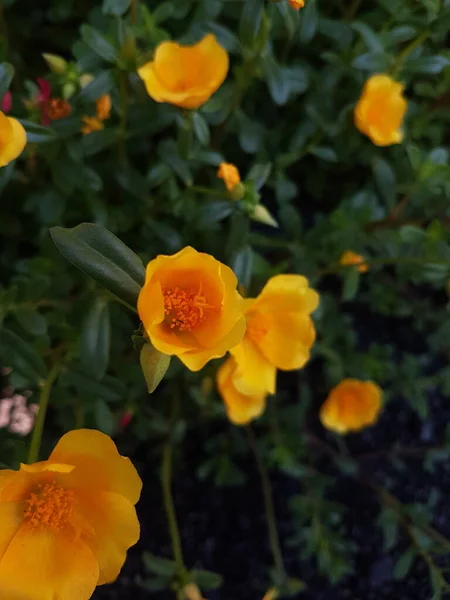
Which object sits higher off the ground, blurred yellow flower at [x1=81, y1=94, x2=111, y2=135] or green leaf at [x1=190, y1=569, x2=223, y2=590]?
blurred yellow flower at [x1=81, y1=94, x2=111, y2=135]

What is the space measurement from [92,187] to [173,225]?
0.19 metres

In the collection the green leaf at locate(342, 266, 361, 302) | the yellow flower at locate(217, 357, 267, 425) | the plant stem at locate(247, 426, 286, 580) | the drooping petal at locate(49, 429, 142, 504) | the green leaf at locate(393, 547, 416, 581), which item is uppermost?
the drooping petal at locate(49, 429, 142, 504)

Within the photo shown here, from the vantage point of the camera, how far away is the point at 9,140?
2.16ft

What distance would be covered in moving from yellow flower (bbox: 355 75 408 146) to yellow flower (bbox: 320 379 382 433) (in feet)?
1.40

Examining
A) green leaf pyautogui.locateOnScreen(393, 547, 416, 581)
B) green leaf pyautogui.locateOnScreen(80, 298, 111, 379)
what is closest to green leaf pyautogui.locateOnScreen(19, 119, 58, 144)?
green leaf pyautogui.locateOnScreen(80, 298, 111, 379)

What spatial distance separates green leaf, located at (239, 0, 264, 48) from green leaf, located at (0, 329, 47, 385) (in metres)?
0.49

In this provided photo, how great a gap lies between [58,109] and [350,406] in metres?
0.71

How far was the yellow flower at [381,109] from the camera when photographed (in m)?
0.98

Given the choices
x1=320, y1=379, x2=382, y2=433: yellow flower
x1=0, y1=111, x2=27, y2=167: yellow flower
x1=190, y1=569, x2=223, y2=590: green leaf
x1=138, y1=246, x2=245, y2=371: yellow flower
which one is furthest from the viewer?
x1=320, y1=379, x2=382, y2=433: yellow flower

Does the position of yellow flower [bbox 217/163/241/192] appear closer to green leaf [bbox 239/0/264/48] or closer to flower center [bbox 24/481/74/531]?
green leaf [bbox 239/0/264/48]

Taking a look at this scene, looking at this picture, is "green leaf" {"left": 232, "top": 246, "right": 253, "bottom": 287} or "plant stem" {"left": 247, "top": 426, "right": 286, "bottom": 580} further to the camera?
"plant stem" {"left": 247, "top": 426, "right": 286, "bottom": 580}

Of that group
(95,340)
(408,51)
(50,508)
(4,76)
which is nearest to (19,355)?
(95,340)

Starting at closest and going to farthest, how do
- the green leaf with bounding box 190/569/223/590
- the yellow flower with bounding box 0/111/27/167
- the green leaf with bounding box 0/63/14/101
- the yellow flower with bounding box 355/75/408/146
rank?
the yellow flower with bounding box 0/111/27/167 < the green leaf with bounding box 0/63/14/101 < the green leaf with bounding box 190/569/223/590 < the yellow flower with bounding box 355/75/408/146

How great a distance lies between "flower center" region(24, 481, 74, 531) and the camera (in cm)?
63
